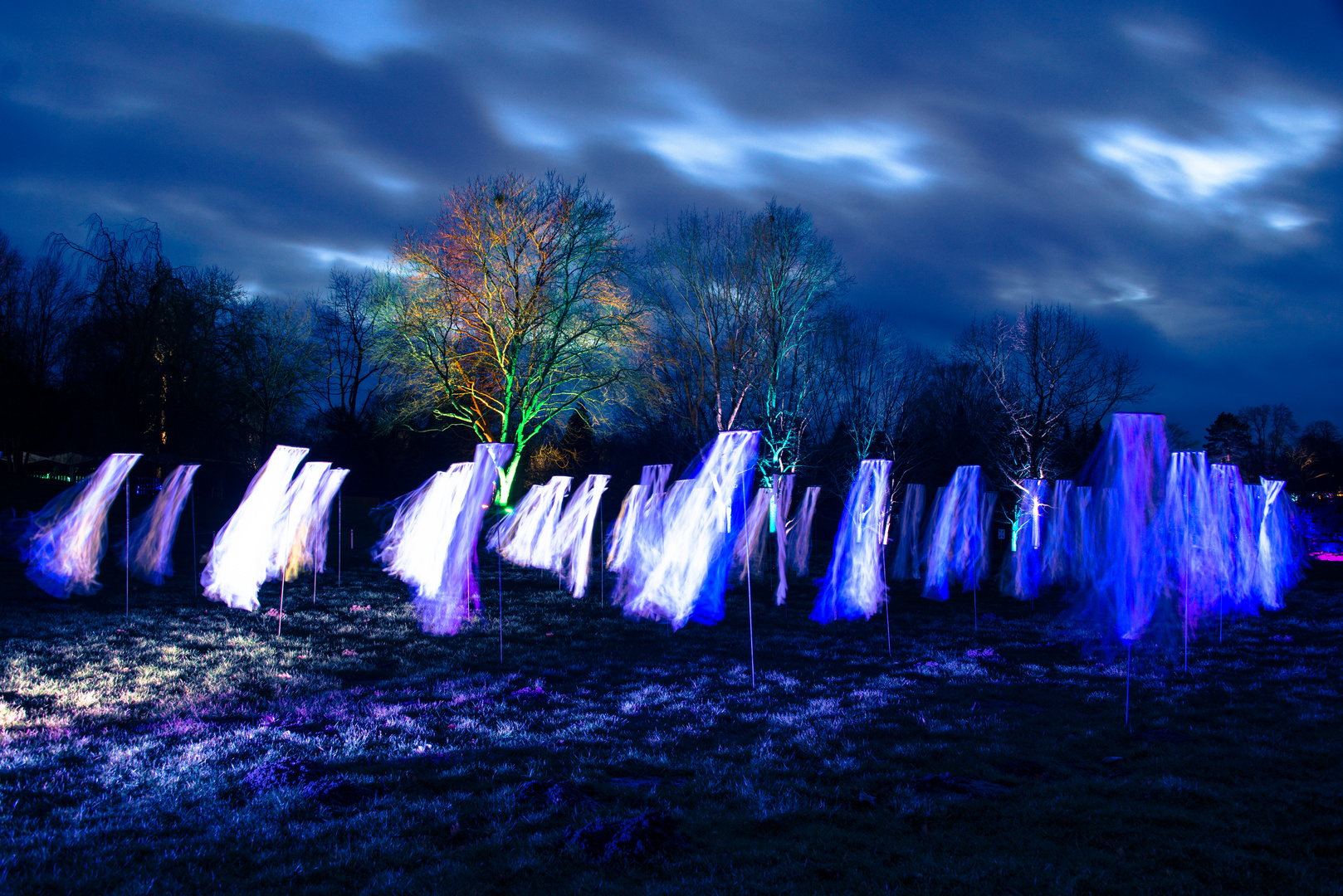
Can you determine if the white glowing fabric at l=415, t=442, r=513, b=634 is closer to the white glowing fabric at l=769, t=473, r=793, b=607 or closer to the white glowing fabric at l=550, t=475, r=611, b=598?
the white glowing fabric at l=550, t=475, r=611, b=598

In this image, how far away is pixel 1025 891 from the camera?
434 centimetres

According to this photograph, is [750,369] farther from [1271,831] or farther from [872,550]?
[1271,831]

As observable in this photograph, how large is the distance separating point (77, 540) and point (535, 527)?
10.9 m

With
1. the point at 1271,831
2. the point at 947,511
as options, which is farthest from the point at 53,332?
the point at 1271,831

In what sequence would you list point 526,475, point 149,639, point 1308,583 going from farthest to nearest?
point 526,475 < point 1308,583 < point 149,639

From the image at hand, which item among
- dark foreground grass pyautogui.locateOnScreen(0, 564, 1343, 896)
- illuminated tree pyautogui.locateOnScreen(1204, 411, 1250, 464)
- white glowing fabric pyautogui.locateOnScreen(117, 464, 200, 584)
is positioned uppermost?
illuminated tree pyautogui.locateOnScreen(1204, 411, 1250, 464)

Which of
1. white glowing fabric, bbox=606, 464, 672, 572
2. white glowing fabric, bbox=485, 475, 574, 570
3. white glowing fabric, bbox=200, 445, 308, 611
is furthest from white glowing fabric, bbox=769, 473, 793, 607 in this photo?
white glowing fabric, bbox=200, 445, 308, 611

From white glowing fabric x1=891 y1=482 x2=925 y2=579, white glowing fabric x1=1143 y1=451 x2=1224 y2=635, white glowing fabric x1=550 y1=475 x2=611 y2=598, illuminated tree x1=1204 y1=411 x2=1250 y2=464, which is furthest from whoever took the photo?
illuminated tree x1=1204 y1=411 x2=1250 y2=464

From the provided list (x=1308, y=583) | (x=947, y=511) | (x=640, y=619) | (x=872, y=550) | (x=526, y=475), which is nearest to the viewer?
(x=872, y=550)

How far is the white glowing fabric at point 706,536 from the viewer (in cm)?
1054

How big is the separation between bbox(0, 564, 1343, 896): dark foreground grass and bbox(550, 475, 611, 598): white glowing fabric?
239 inches

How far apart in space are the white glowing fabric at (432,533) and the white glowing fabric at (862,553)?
6.74 m

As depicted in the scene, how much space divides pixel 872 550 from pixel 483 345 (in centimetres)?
2313

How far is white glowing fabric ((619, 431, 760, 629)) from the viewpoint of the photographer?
1054 cm
